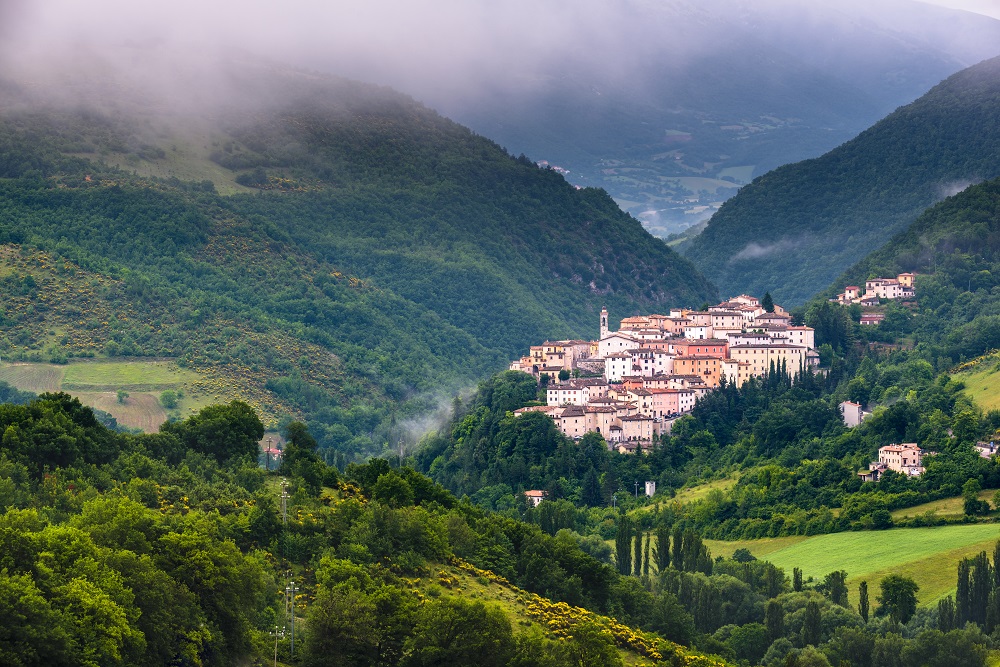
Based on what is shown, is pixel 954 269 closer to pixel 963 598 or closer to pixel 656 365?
pixel 656 365

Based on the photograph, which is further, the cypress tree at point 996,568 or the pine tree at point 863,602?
the pine tree at point 863,602

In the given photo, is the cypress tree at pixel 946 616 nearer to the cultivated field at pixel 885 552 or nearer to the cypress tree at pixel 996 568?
the cypress tree at pixel 996 568

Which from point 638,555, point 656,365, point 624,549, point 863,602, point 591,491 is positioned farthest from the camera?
point 656,365

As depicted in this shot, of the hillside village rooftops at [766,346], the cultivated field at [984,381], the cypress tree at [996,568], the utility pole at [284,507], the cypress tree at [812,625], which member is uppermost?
the hillside village rooftops at [766,346]

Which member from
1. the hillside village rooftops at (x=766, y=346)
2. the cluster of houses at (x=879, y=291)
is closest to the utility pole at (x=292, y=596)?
the hillside village rooftops at (x=766, y=346)

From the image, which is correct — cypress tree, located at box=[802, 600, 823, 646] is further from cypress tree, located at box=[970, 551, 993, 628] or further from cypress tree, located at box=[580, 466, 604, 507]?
cypress tree, located at box=[580, 466, 604, 507]

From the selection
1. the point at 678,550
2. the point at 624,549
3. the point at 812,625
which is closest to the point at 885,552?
the point at 678,550
